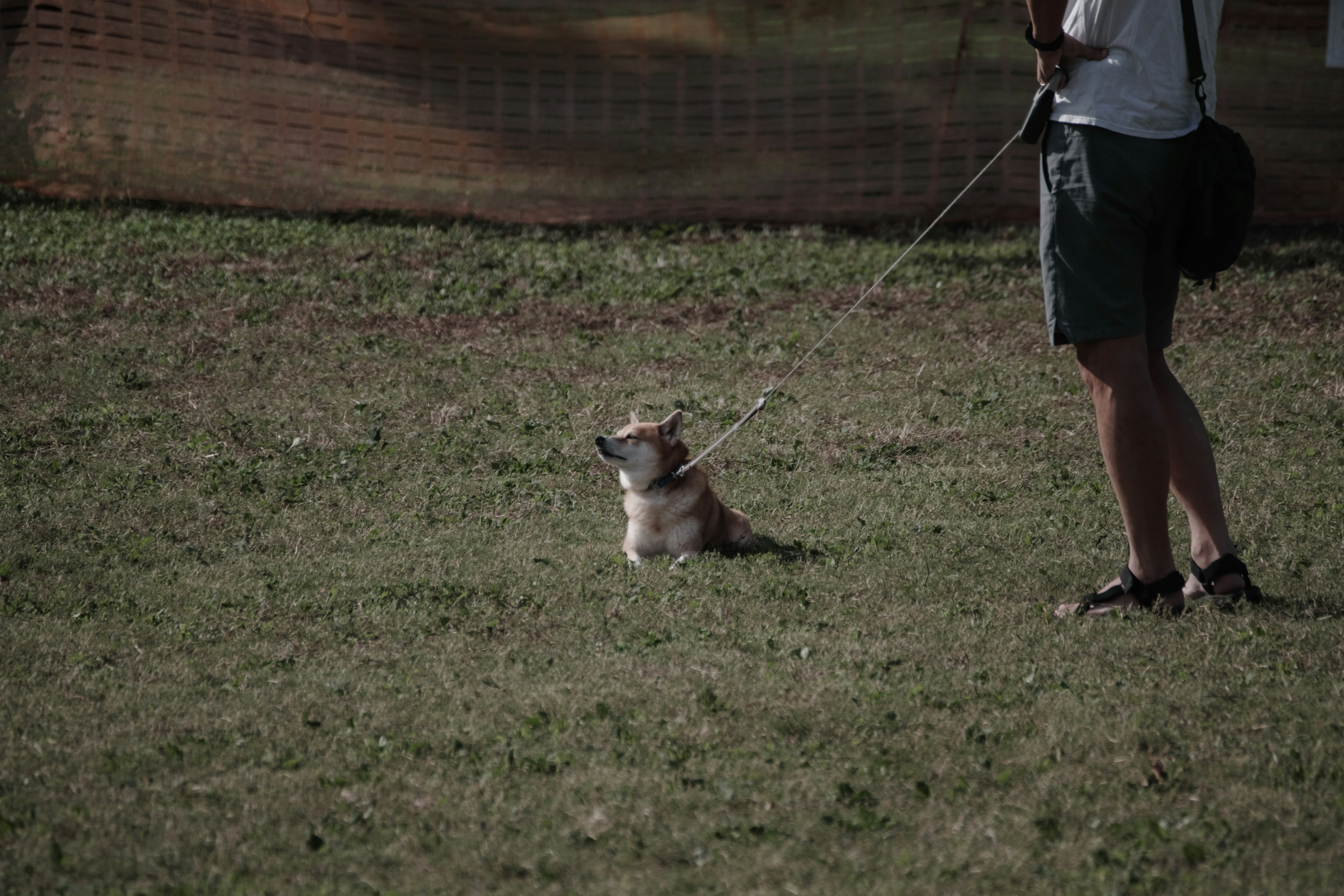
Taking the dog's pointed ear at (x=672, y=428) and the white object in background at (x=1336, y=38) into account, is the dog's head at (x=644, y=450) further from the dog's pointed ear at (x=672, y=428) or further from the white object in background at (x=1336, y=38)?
the white object in background at (x=1336, y=38)

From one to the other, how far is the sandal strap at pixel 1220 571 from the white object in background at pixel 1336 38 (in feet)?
29.7

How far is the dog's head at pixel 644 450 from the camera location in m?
5.27

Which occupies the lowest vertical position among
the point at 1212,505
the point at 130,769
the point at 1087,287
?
the point at 130,769

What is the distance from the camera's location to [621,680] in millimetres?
3656

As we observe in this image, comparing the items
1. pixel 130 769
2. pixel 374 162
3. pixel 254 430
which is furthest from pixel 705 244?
pixel 130 769

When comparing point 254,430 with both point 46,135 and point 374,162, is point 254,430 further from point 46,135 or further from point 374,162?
point 46,135

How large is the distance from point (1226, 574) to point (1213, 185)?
1303mm

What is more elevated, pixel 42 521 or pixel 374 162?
pixel 374 162

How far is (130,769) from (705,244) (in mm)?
8328

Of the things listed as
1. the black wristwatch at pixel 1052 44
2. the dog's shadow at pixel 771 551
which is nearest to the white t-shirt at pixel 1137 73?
the black wristwatch at pixel 1052 44

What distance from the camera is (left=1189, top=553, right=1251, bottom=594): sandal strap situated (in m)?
4.00

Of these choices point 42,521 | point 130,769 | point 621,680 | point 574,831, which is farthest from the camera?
point 42,521

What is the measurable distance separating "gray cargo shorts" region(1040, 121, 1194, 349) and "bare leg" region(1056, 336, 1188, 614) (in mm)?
88

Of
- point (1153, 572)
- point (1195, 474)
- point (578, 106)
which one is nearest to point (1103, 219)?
point (1195, 474)
